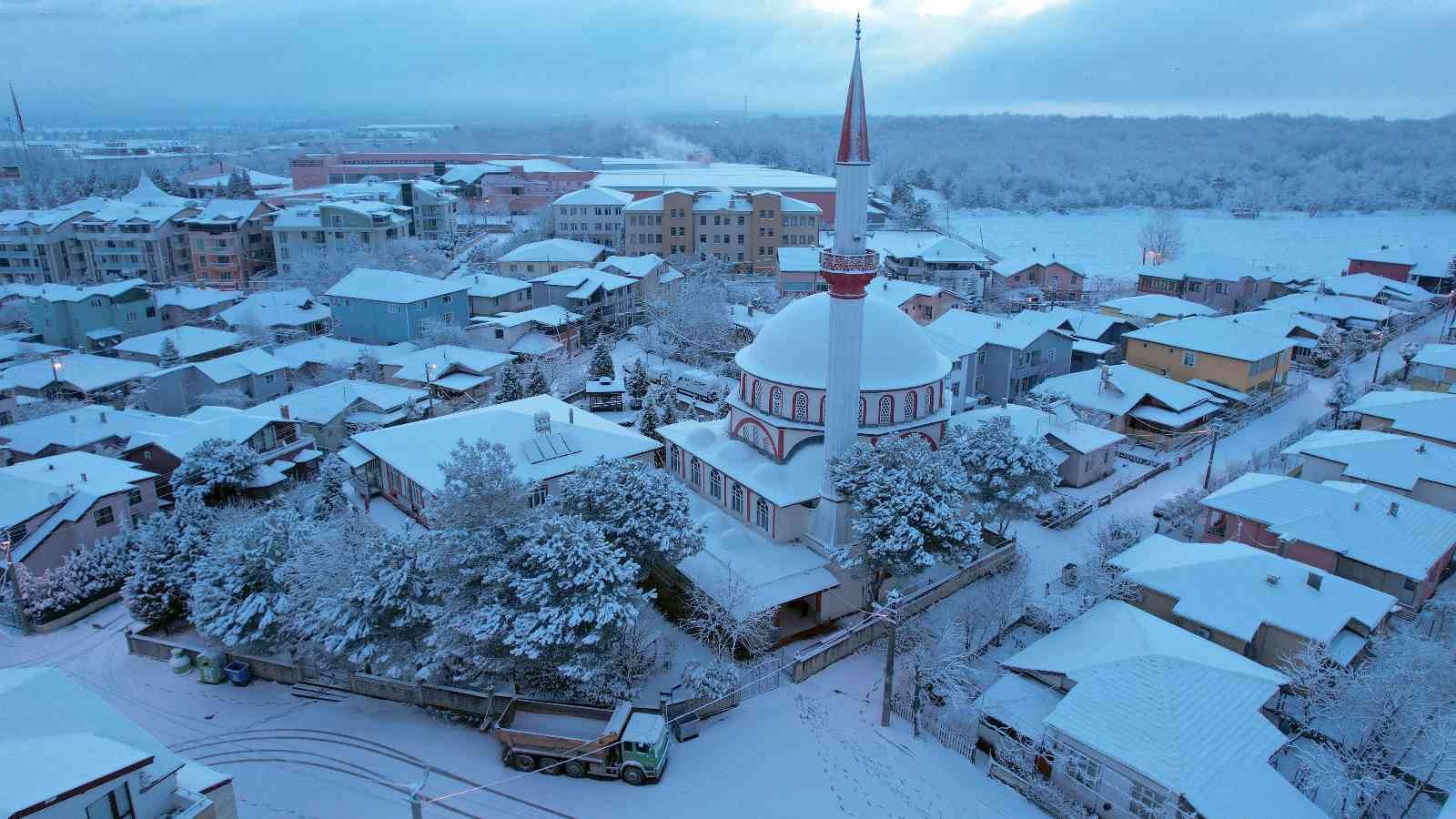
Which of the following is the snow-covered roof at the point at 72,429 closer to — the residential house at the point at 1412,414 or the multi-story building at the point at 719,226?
the multi-story building at the point at 719,226

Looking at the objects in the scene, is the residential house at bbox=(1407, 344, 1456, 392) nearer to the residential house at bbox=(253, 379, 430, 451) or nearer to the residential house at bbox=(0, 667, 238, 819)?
the residential house at bbox=(253, 379, 430, 451)

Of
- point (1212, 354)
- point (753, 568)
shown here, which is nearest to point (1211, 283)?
point (1212, 354)

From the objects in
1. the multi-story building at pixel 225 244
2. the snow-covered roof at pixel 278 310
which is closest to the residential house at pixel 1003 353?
the snow-covered roof at pixel 278 310

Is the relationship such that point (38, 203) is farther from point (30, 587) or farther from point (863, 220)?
point (863, 220)

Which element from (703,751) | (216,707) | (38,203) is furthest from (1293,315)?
(38,203)

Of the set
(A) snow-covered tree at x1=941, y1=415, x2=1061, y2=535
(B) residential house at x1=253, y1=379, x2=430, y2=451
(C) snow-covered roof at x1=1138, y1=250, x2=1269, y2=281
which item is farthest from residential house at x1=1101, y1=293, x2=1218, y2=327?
(B) residential house at x1=253, y1=379, x2=430, y2=451

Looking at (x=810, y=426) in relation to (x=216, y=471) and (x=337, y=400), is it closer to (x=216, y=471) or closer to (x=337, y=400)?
(x=216, y=471)
